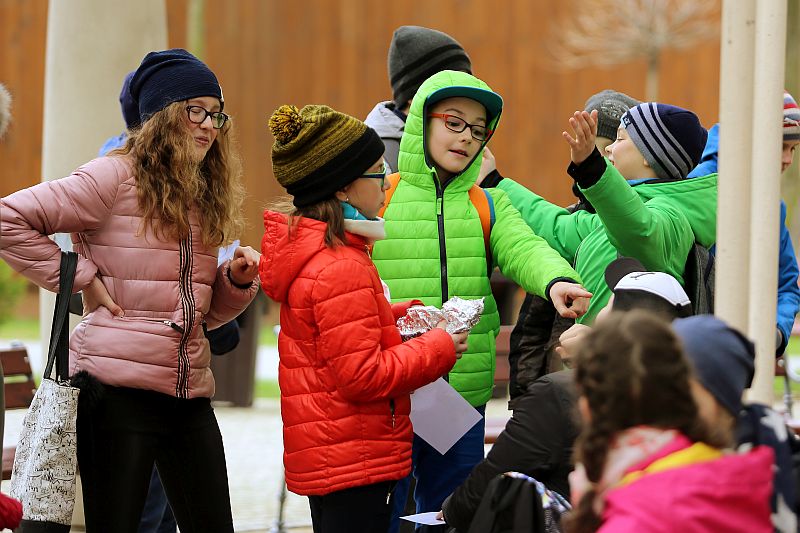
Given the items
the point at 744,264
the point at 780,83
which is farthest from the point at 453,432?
the point at 780,83

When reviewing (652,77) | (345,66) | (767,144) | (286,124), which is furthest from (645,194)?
(652,77)

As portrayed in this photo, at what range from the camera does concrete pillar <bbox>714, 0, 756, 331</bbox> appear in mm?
3131

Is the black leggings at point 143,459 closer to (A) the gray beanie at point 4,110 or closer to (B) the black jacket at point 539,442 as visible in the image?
(A) the gray beanie at point 4,110

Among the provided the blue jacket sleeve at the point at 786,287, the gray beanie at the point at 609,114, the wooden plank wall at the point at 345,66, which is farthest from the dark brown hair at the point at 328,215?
the wooden plank wall at the point at 345,66

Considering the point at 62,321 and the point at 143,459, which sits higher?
the point at 62,321

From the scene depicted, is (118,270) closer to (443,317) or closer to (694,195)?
(443,317)

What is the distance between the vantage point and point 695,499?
2.14m

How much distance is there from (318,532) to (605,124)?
2.08 meters

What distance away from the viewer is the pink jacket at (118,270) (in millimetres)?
3535

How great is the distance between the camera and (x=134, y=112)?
4.20 meters

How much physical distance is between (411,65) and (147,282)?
1926 millimetres

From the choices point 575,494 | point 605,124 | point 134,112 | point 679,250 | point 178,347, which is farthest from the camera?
point 605,124

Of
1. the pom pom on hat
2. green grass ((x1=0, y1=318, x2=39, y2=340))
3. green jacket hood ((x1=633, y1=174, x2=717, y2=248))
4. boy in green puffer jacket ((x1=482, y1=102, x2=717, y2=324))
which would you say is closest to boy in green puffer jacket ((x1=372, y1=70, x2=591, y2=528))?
boy in green puffer jacket ((x1=482, y1=102, x2=717, y2=324))

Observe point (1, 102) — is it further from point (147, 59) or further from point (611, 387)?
point (611, 387)
